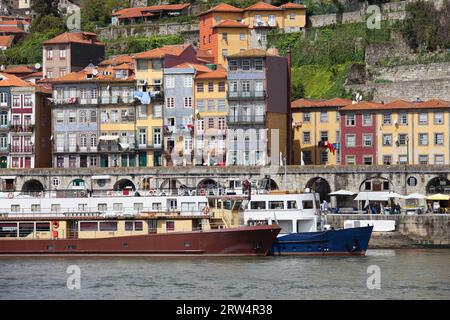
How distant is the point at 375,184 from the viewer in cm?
8788

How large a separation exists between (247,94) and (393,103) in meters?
10.1

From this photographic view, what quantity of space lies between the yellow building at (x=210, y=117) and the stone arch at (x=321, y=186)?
753cm

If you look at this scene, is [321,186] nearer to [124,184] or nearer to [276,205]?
[124,184]

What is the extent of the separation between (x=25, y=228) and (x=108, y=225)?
Result: 170 inches

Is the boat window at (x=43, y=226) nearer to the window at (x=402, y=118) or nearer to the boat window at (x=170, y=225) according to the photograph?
the boat window at (x=170, y=225)

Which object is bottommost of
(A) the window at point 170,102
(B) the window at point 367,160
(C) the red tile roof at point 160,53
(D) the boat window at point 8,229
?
(D) the boat window at point 8,229

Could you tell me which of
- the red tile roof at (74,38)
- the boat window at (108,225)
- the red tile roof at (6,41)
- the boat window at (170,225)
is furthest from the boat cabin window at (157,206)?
the red tile roof at (6,41)

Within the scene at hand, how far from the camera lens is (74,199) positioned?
70188mm

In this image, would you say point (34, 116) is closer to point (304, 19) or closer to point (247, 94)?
point (247, 94)

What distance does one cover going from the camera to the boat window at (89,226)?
68125mm

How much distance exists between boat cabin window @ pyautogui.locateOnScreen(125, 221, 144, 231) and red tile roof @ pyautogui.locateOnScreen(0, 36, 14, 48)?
76.3 m

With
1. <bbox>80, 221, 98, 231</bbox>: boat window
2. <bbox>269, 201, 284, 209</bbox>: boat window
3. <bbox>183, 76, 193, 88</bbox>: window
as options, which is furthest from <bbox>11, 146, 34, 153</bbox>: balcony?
<bbox>269, 201, 284, 209</bbox>: boat window

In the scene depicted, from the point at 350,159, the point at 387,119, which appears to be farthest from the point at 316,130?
the point at 387,119

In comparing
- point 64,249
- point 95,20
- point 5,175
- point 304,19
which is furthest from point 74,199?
point 95,20
